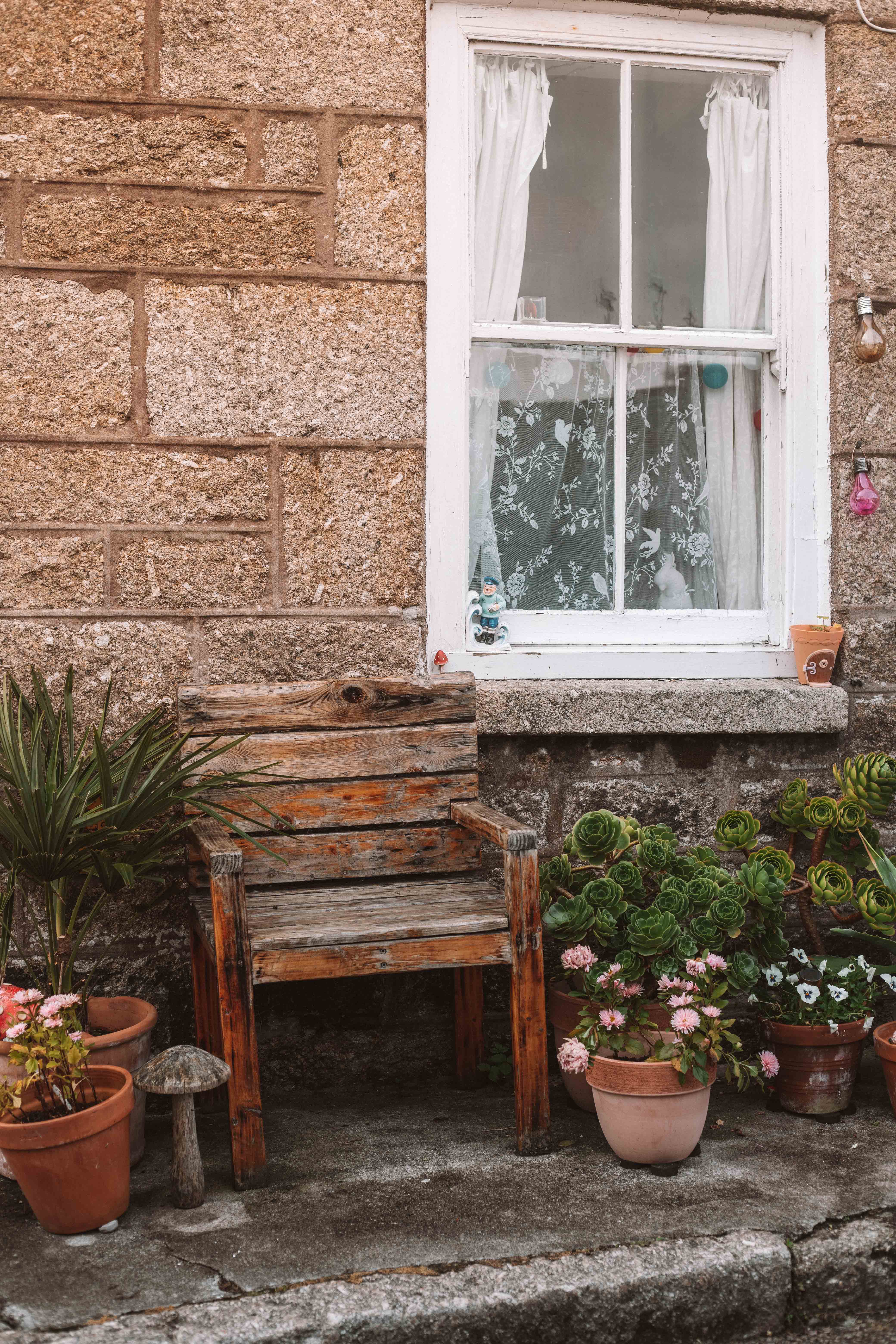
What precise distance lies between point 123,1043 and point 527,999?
37.9 inches

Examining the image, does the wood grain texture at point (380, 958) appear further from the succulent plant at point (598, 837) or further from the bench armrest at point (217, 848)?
the succulent plant at point (598, 837)

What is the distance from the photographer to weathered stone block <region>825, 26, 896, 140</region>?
11.5ft

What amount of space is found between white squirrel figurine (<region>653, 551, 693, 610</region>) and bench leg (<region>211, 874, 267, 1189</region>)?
1775 millimetres

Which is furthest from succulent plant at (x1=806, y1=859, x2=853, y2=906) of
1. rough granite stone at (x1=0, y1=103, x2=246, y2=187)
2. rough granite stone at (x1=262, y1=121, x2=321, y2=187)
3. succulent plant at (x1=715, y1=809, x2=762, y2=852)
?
rough granite stone at (x1=0, y1=103, x2=246, y2=187)

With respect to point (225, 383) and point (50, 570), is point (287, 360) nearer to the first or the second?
point (225, 383)

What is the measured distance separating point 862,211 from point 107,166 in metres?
2.29

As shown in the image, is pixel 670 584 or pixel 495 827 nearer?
A: pixel 495 827

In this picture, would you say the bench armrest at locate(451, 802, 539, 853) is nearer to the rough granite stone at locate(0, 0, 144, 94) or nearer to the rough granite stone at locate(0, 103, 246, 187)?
the rough granite stone at locate(0, 103, 246, 187)

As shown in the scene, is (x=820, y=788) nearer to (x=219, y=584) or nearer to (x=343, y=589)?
(x=343, y=589)

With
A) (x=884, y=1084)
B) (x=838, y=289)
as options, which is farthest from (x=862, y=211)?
(x=884, y=1084)

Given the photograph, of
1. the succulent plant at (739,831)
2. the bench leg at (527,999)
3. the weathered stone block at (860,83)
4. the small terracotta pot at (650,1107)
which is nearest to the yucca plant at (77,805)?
the bench leg at (527,999)

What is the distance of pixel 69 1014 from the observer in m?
2.51

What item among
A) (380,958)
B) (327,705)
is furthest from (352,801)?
(380,958)

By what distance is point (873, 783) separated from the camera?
3.18 metres
